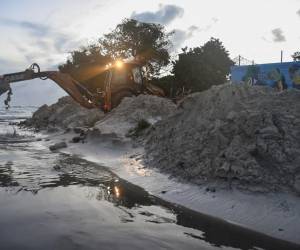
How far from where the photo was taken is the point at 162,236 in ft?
23.5

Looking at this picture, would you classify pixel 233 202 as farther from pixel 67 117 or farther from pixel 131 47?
pixel 131 47

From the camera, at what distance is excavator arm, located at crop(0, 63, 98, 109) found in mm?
22609

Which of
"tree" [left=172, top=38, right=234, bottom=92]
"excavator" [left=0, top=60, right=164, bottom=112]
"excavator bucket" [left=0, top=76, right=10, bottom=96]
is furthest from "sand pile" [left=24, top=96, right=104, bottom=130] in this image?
"tree" [left=172, top=38, right=234, bottom=92]

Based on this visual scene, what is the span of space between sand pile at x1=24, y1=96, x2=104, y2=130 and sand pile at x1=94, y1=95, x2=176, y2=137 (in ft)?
10.9

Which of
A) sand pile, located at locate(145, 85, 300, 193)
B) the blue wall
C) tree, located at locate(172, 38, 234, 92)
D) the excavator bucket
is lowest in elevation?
sand pile, located at locate(145, 85, 300, 193)

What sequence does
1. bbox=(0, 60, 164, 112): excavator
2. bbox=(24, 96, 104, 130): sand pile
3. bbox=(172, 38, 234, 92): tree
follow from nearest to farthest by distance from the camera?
bbox=(0, 60, 164, 112): excavator
bbox=(24, 96, 104, 130): sand pile
bbox=(172, 38, 234, 92): tree

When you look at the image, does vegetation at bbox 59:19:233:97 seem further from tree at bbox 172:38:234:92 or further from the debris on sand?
the debris on sand

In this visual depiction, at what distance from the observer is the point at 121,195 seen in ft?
33.0

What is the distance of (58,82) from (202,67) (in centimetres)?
1695

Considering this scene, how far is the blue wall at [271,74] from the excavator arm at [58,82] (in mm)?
8913

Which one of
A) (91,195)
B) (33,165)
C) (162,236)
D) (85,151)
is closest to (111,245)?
(162,236)

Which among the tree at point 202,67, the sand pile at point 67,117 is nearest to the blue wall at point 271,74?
the sand pile at point 67,117

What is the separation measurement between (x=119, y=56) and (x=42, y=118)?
13504 mm

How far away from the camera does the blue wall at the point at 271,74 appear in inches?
918
